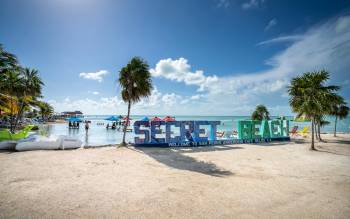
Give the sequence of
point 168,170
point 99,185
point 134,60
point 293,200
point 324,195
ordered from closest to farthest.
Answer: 1. point 293,200
2. point 324,195
3. point 99,185
4. point 168,170
5. point 134,60

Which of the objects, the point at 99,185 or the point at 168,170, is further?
the point at 168,170

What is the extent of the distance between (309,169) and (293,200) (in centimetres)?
521

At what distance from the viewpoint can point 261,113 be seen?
125ft

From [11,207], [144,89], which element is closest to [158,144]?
[144,89]

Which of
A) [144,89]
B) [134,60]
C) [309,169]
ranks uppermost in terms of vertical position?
[134,60]

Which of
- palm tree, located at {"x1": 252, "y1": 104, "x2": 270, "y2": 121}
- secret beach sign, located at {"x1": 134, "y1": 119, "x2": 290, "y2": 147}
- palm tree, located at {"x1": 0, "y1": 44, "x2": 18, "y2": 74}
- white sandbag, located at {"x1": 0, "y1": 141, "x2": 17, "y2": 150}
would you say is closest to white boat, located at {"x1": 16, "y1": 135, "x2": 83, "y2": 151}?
white sandbag, located at {"x1": 0, "y1": 141, "x2": 17, "y2": 150}

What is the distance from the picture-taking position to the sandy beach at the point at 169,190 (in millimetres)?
4953

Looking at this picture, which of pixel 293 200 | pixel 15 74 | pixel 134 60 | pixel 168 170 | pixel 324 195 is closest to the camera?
pixel 293 200

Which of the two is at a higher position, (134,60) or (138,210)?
(134,60)

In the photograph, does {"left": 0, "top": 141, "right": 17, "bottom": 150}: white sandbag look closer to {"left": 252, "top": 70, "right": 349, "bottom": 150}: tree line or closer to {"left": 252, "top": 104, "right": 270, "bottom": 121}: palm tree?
{"left": 252, "top": 70, "right": 349, "bottom": 150}: tree line

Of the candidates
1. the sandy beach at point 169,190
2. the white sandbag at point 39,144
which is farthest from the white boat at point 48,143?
the sandy beach at point 169,190

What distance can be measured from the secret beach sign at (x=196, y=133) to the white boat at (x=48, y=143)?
521 cm

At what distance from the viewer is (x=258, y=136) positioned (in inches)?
841

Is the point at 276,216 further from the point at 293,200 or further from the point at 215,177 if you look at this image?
the point at 215,177
